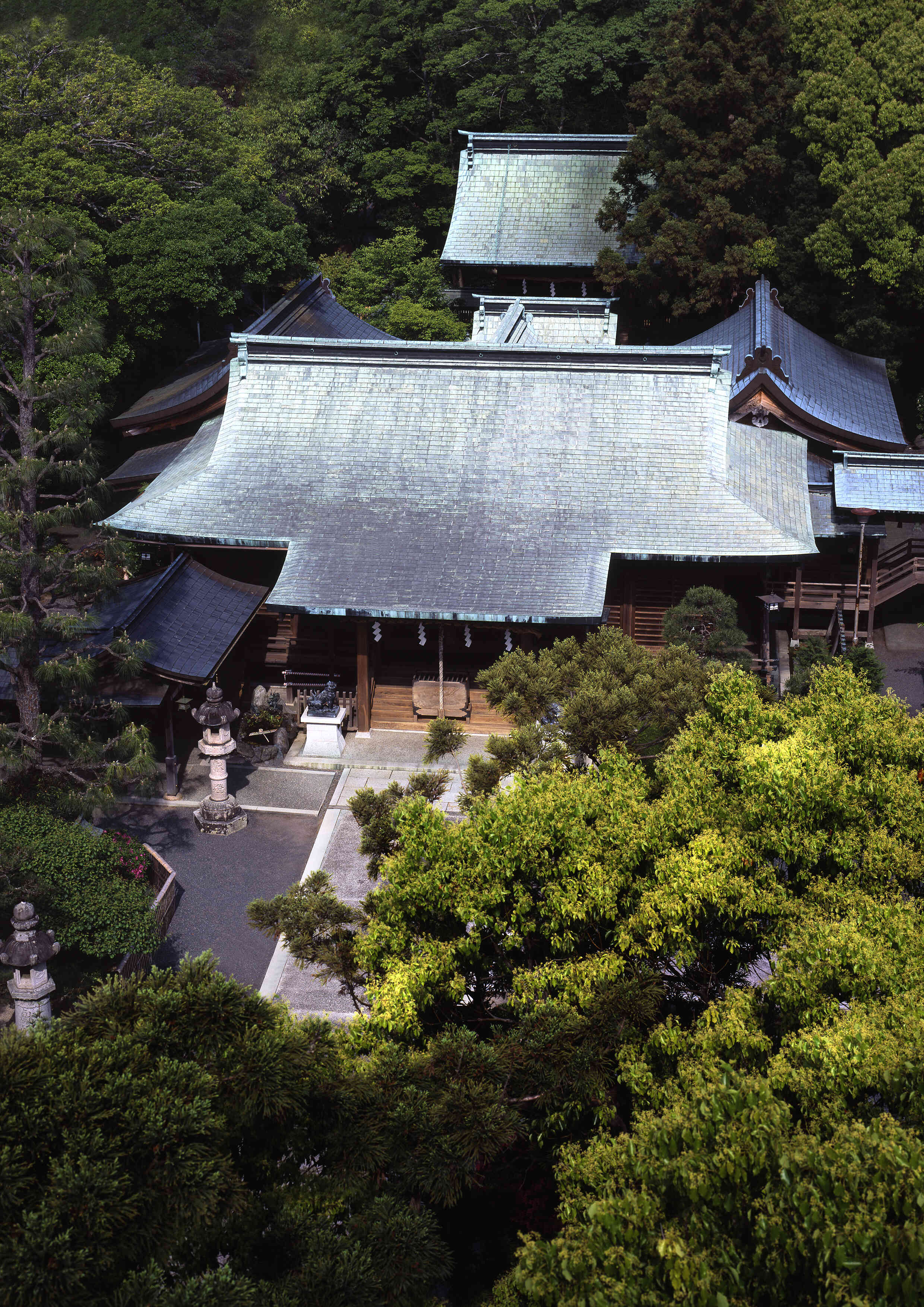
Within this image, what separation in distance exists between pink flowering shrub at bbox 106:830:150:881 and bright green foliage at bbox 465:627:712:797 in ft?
18.8

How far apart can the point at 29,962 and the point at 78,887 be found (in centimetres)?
173

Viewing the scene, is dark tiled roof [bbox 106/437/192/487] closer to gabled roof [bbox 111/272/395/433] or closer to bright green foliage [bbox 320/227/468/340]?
gabled roof [bbox 111/272/395/433]

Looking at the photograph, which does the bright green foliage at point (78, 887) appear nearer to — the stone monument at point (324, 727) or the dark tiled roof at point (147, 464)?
the stone monument at point (324, 727)

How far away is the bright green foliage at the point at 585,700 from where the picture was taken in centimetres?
1759

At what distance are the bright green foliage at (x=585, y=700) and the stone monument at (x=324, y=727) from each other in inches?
249

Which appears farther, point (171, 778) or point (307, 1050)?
point (171, 778)

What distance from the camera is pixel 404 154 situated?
53.7 m

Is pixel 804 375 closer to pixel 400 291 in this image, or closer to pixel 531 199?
pixel 531 199

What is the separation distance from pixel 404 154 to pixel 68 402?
128 feet

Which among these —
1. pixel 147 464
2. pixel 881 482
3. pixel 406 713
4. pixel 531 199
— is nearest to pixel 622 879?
pixel 406 713

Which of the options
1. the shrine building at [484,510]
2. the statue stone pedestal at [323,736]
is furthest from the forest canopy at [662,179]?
the statue stone pedestal at [323,736]

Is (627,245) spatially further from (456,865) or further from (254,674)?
(456,865)

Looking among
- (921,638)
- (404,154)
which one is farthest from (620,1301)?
(404,154)

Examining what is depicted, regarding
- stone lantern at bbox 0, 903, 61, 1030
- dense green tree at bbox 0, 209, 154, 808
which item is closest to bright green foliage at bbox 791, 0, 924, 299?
dense green tree at bbox 0, 209, 154, 808
